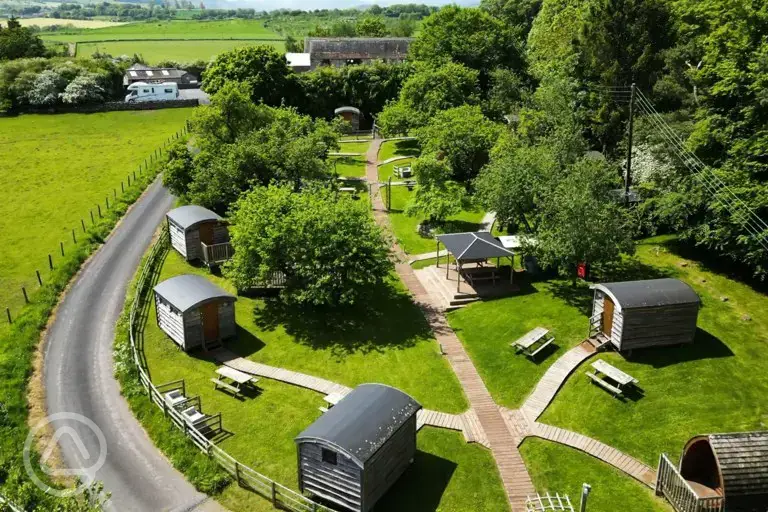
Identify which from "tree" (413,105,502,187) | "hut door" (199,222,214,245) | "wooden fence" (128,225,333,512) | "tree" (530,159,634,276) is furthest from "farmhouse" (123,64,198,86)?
"tree" (530,159,634,276)

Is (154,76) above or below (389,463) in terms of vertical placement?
above

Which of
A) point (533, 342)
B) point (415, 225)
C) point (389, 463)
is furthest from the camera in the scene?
point (415, 225)

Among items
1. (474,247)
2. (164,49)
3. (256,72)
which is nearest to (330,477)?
(474,247)

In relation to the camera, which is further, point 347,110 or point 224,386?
point 347,110

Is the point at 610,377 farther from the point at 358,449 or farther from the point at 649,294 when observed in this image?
the point at 358,449

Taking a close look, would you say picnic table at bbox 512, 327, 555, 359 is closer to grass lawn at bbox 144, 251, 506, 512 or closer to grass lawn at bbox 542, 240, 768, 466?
grass lawn at bbox 542, 240, 768, 466

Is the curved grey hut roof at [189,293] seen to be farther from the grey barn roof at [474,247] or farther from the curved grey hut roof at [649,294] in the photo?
the curved grey hut roof at [649,294]

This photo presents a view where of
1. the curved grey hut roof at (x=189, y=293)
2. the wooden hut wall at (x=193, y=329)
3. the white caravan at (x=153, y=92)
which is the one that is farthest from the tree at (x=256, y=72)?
the wooden hut wall at (x=193, y=329)
